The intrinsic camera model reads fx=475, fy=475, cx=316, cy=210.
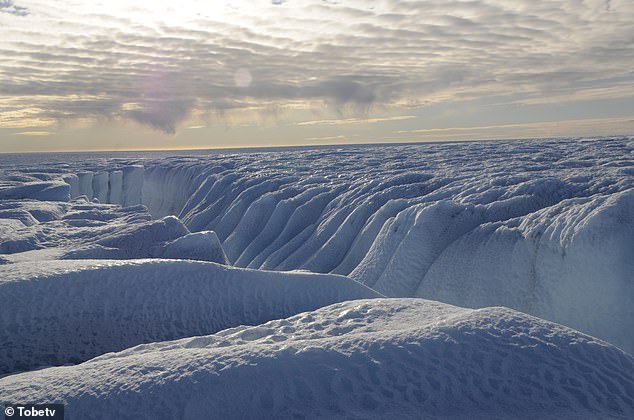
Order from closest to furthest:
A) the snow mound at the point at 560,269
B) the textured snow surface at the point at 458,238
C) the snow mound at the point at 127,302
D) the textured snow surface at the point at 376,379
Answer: the textured snow surface at the point at 376,379 → the snow mound at the point at 127,302 → the snow mound at the point at 560,269 → the textured snow surface at the point at 458,238

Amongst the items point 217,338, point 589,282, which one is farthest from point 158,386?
point 589,282

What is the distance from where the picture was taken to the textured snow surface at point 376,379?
2543 millimetres

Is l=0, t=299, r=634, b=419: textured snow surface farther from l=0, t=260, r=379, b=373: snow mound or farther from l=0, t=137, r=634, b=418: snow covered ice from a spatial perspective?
l=0, t=260, r=379, b=373: snow mound

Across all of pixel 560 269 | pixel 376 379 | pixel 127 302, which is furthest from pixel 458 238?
pixel 376 379

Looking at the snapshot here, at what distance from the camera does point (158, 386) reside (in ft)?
8.63

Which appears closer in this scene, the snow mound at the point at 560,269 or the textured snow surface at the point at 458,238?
the snow mound at the point at 560,269

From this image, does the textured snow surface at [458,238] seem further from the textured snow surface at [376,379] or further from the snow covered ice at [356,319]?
the textured snow surface at [376,379]

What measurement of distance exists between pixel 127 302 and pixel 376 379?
2872mm

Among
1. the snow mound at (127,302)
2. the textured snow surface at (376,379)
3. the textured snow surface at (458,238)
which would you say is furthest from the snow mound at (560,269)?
the textured snow surface at (376,379)

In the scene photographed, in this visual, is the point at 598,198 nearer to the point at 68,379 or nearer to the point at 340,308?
the point at 340,308

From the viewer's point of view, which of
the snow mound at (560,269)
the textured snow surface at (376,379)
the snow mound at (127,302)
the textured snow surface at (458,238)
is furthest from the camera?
the textured snow surface at (458,238)

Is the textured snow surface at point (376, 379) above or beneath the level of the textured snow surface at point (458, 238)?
above

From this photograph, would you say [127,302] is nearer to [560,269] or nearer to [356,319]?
[356,319]

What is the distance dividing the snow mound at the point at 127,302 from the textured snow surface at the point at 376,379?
119cm
